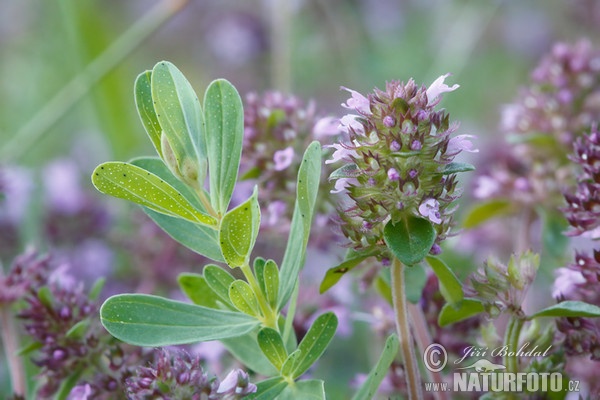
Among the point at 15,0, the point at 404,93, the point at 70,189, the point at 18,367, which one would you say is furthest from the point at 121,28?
the point at 404,93

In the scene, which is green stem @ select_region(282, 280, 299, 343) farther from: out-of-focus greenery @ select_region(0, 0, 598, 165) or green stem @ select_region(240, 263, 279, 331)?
out-of-focus greenery @ select_region(0, 0, 598, 165)

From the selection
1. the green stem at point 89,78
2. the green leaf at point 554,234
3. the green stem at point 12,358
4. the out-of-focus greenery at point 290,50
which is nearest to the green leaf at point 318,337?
the green stem at point 12,358

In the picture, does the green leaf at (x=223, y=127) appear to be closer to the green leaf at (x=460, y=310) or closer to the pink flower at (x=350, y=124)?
the pink flower at (x=350, y=124)

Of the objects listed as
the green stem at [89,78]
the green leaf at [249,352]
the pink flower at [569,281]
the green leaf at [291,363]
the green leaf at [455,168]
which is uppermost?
the green stem at [89,78]

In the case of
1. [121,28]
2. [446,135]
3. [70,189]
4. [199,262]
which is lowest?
[446,135]

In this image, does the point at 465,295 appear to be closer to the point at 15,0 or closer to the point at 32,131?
the point at 32,131

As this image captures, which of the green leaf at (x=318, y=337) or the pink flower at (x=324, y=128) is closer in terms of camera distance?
the green leaf at (x=318, y=337)

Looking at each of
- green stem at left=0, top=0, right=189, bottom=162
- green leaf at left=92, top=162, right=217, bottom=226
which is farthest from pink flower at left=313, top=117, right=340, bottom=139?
green stem at left=0, top=0, right=189, bottom=162
